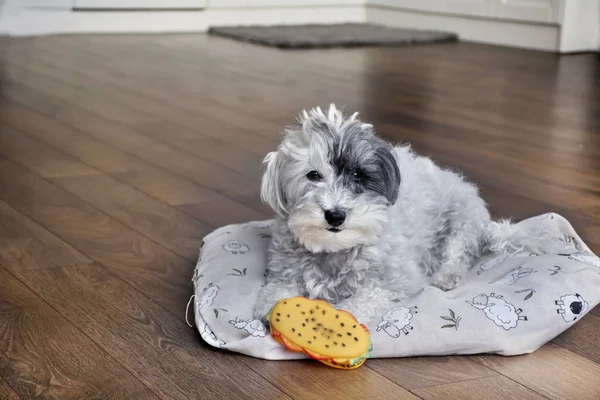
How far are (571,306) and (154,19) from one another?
5510mm

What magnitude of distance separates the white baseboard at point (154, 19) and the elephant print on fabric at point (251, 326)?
16.6 feet

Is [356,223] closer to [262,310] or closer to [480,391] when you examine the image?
[262,310]

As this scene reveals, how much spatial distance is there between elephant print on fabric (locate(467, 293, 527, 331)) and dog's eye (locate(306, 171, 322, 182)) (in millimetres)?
390

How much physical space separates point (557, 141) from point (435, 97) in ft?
3.37

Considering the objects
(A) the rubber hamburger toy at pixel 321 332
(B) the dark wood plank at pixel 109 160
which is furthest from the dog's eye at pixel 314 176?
(B) the dark wood plank at pixel 109 160

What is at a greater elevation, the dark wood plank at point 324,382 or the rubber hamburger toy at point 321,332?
the rubber hamburger toy at point 321,332

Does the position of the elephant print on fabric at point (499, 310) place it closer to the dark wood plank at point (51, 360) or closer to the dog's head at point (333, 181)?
the dog's head at point (333, 181)

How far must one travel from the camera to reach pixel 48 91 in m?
4.51

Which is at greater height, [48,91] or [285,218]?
[285,218]

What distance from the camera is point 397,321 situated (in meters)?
1.79

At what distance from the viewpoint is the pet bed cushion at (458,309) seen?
175 centimetres

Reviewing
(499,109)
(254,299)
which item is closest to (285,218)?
(254,299)

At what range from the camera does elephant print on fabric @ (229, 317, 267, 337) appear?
1767mm

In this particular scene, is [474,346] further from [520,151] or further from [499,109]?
[499,109]
